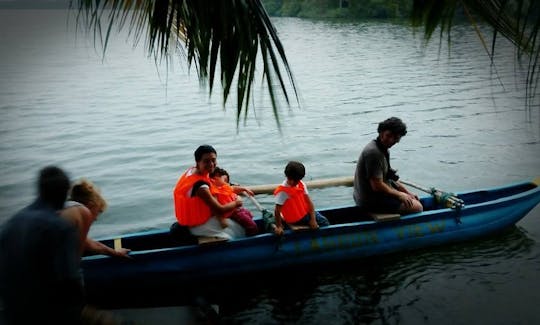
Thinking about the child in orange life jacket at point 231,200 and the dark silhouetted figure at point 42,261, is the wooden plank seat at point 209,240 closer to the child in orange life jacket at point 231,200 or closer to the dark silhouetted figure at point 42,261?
the child in orange life jacket at point 231,200

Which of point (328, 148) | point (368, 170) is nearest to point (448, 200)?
point (368, 170)

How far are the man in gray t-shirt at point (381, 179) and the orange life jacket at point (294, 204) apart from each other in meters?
0.83

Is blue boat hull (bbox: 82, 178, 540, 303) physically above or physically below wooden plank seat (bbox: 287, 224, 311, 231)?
below

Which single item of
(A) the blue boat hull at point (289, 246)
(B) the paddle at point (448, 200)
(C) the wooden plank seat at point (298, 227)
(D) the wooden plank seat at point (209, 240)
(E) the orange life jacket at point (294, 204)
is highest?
(E) the orange life jacket at point (294, 204)

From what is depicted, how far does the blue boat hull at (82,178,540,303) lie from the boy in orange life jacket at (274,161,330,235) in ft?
0.45

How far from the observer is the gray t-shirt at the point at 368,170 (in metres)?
5.99

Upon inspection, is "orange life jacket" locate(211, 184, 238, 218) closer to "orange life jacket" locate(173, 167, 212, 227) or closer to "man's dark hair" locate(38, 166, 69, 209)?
"orange life jacket" locate(173, 167, 212, 227)

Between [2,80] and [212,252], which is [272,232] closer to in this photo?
[212,252]

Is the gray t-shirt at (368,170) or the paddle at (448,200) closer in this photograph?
the gray t-shirt at (368,170)

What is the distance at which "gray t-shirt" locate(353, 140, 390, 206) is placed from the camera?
5988 mm

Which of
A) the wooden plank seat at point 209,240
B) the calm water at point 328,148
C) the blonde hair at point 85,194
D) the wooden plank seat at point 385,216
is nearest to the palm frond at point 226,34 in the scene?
the calm water at point 328,148

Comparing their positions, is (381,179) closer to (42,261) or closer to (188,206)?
(188,206)

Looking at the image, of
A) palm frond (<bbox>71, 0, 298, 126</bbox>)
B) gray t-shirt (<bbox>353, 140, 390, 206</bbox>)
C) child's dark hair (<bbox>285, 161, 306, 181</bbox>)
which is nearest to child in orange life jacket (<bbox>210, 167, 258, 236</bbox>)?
child's dark hair (<bbox>285, 161, 306, 181</bbox>)

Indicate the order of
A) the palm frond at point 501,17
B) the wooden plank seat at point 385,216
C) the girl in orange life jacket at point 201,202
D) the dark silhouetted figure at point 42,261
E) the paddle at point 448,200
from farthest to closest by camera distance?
the paddle at point 448,200
the wooden plank seat at point 385,216
the girl in orange life jacket at point 201,202
the dark silhouetted figure at point 42,261
the palm frond at point 501,17
